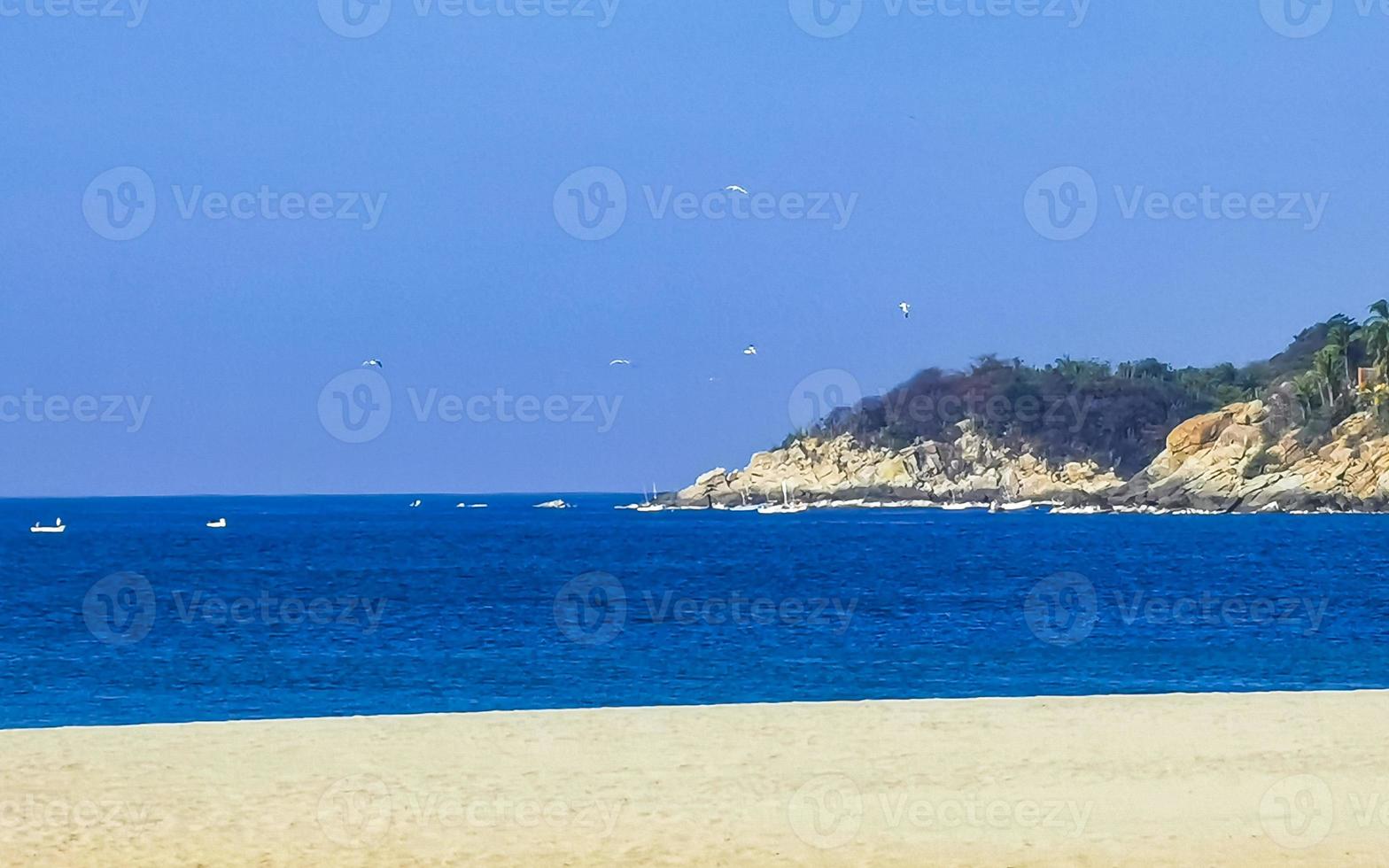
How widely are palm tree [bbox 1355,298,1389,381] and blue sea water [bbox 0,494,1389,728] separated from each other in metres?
44.4

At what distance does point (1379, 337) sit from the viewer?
14375 centimetres

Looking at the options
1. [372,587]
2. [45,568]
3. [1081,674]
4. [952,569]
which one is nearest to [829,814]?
[1081,674]

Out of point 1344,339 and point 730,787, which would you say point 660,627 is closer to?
point 730,787

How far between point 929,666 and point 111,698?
16550mm

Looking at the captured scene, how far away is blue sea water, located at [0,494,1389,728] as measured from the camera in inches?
1216

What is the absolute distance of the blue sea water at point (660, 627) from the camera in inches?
1216

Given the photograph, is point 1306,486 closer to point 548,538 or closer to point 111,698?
point 548,538

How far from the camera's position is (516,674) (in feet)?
112

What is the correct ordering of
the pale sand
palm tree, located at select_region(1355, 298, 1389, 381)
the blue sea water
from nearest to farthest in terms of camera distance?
the pale sand → the blue sea water → palm tree, located at select_region(1355, 298, 1389, 381)

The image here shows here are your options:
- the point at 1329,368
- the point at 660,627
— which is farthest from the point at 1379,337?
the point at 660,627

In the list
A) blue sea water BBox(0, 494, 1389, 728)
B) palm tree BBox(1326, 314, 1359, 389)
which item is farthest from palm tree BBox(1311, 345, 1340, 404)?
blue sea water BBox(0, 494, 1389, 728)

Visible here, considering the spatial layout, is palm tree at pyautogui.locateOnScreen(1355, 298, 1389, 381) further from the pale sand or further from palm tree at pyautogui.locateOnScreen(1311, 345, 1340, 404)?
the pale sand

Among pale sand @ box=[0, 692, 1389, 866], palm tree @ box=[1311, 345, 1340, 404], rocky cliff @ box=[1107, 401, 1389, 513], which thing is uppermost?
palm tree @ box=[1311, 345, 1340, 404]

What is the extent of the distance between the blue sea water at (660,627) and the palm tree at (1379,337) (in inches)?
1746
